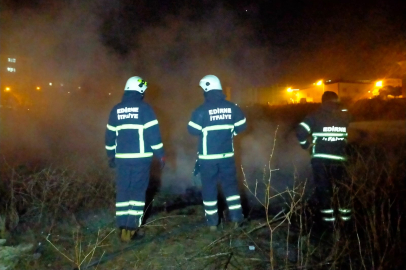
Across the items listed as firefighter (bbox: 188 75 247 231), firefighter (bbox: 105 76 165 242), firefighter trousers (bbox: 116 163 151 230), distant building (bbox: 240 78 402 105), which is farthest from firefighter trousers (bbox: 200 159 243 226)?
distant building (bbox: 240 78 402 105)

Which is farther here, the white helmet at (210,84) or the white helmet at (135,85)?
the white helmet at (210,84)

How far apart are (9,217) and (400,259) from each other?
3.69m

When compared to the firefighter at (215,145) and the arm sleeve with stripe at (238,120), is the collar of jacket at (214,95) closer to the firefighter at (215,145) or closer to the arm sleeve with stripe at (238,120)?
the firefighter at (215,145)

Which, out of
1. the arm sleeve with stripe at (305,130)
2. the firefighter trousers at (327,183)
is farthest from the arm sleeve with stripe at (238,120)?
the firefighter trousers at (327,183)

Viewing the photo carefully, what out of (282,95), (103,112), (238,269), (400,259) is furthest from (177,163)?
(282,95)

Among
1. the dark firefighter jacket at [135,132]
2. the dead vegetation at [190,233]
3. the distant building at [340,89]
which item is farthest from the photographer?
the distant building at [340,89]

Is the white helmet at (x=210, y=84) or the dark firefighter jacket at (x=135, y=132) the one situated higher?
the white helmet at (x=210, y=84)

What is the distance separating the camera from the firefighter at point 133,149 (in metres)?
A: 3.73

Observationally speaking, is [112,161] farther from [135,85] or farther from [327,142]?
[327,142]

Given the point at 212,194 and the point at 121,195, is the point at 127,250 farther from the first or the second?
the point at 212,194

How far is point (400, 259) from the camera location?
2816 mm

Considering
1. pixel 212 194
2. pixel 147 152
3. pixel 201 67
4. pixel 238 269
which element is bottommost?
pixel 238 269

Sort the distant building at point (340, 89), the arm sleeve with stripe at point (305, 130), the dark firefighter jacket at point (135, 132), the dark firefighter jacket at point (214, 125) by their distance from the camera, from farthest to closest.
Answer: the distant building at point (340, 89)
the arm sleeve with stripe at point (305, 130)
the dark firefighter jacket at point (214, 125)
the dark firefighter jacket at point (135, 132)

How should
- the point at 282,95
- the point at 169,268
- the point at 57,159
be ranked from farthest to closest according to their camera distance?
the point at 282,95, the point at 57,159, the point at 169,268
